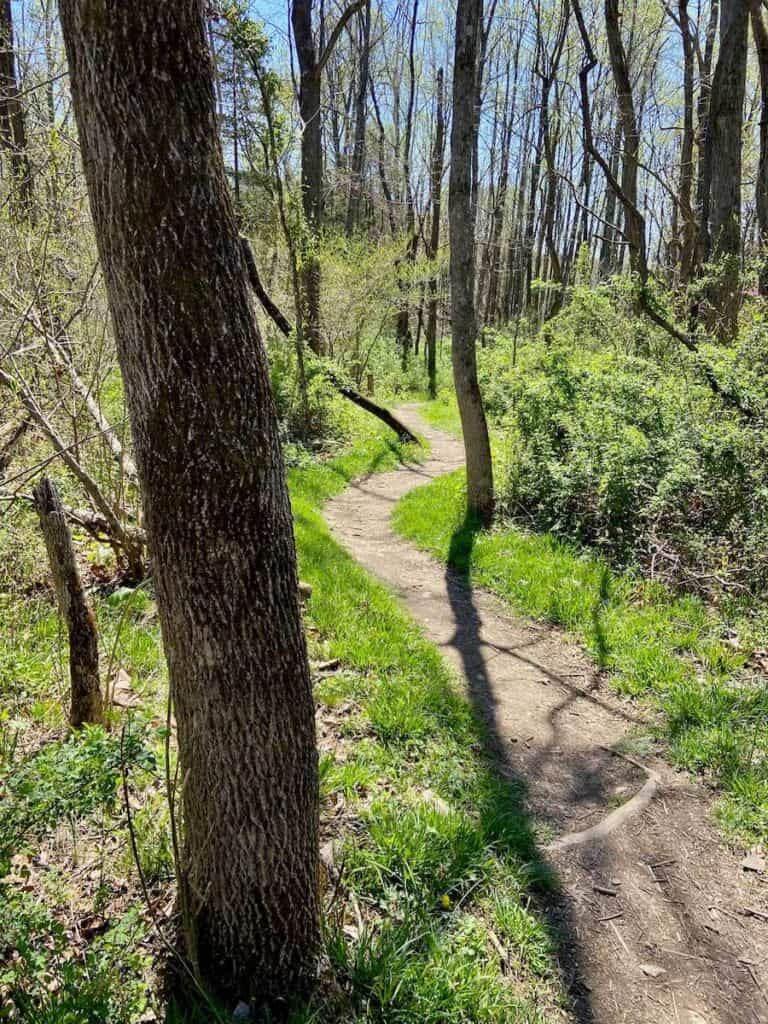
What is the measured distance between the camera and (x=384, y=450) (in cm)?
1102

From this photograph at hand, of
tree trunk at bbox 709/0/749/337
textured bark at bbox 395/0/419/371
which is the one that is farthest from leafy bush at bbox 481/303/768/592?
textured bark at bbox 395/0/419/371

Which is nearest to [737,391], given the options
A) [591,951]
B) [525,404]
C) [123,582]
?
[525,404]

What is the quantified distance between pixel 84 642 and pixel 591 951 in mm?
2639

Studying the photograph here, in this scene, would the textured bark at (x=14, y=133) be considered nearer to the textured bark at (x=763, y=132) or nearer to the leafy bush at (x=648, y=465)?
the leafy bush at (x=648, y=465)

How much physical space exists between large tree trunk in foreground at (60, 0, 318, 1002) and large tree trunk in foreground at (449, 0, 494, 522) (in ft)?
17.8

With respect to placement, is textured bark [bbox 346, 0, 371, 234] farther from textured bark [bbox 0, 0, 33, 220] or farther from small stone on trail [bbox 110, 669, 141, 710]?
small stone on trail [bbox 110, 669, 141, 710]

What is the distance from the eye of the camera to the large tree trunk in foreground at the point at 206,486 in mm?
1422

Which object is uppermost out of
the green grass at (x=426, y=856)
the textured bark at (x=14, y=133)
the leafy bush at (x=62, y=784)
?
the textured bark at (x=14, y=133)

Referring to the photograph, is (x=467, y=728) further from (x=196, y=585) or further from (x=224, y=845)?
(x=196, y=585)

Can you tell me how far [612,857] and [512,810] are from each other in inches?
19.7

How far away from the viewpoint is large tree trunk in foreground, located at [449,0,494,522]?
20.1ft

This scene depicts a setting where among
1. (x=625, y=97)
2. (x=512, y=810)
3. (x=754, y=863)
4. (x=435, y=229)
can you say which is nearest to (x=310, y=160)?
(x=625, y=97)

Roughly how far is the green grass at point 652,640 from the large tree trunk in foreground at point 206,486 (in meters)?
2.44

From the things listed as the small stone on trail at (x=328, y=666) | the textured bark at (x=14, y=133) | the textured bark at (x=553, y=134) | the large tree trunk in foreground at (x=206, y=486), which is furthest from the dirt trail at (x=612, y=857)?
the textured bark at (x=553, y=134)
